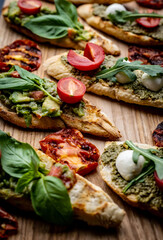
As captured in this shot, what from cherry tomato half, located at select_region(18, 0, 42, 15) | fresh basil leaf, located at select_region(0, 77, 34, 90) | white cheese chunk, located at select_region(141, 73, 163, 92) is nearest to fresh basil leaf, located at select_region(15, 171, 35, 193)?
fresh basil leaf, located at select_region(0, 77, 34, 90)

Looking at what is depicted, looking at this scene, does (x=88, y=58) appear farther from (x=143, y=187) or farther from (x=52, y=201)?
(x=52, y=201)

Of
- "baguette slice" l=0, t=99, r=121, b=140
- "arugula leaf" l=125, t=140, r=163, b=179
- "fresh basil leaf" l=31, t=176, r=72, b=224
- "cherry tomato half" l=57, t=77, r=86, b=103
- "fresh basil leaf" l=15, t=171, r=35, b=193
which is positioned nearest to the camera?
"fresh basil leaf" l=31, t=176, r=72, b=224

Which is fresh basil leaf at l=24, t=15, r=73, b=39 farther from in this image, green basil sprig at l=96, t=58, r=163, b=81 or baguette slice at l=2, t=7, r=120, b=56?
green basil sprig at l=96, t=58, r=163, b=81

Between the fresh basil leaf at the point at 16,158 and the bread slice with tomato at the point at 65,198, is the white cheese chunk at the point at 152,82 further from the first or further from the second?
the fresh basil leaf at the point at 16,158

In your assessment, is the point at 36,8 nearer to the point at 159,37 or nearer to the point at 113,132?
the point at 159,37

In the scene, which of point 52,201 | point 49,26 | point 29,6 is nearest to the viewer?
point 52,201

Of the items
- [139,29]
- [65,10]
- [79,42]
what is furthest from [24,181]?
[139,29]

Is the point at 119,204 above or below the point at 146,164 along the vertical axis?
below
